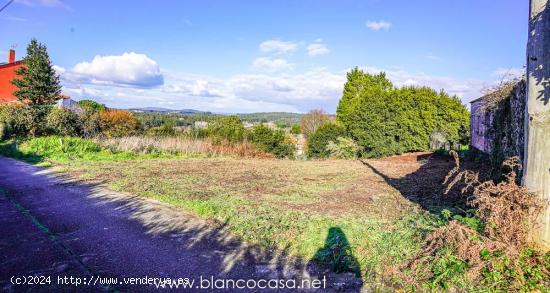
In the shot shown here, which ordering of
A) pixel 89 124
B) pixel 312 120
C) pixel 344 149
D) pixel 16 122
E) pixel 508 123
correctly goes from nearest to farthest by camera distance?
pixel 508 123
pixel 16 122
pixel 89 124
pixel 344 149
pixel 312 120

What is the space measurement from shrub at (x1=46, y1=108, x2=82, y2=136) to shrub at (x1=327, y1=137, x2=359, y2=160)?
14.9 metres

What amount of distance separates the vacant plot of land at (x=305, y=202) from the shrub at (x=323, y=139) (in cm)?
1391

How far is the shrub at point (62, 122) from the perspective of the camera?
17000 millimetres

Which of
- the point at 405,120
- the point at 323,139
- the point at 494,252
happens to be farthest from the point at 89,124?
the point at 494,252

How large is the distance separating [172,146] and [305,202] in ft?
39.0

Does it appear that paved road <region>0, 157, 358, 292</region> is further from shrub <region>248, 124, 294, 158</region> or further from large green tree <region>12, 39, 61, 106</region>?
large green tree <region>12, 39, 61, 106</region>

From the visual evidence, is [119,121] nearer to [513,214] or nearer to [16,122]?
[16,122]

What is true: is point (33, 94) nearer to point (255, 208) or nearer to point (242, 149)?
point (242, 149)

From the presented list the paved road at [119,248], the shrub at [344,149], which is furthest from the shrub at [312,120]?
the paved road at [119,248]

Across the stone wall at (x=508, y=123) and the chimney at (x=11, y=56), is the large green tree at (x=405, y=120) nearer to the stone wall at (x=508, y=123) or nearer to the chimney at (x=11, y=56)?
the stone wall at (x=508, y=123)

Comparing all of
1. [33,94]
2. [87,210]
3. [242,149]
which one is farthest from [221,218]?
[33,94]

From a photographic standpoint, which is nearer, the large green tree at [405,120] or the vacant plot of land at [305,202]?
the vacant plot of land at [305,202]

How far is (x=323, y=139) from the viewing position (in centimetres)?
2556

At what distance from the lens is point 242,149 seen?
18.4m
